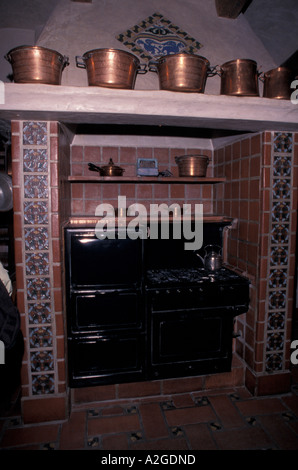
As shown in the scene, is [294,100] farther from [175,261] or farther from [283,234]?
[175,261]

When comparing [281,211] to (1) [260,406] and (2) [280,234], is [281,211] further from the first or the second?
(1) [260,406]

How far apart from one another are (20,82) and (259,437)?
9.13ft

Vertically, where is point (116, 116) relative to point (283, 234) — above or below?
above

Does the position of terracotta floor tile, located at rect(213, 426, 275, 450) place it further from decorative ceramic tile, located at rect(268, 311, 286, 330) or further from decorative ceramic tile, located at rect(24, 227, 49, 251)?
decorative ceramic tile, located at rect(24, 227, 49, 251)

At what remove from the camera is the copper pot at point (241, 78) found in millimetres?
1865

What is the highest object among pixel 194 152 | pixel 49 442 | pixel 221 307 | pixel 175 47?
pixel 175 47

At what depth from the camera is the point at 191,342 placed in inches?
94.6

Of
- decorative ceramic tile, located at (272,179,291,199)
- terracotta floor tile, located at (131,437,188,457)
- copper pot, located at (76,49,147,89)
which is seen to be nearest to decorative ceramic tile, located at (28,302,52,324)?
terracotta floor tile, located at (131,437,188,457)

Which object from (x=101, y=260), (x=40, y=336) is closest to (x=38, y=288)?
(x=40, y=336)

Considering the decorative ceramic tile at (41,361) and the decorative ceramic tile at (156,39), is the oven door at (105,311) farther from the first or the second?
the decorative ceramic tile at (156,39)

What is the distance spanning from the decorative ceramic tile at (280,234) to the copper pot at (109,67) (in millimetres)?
1541

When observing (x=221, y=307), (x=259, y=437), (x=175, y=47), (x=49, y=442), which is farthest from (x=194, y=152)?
(x=49, y=442)

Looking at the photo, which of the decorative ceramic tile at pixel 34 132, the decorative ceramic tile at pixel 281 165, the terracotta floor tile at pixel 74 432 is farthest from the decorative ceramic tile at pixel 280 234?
the terracotta floor tile at pixel 74 432

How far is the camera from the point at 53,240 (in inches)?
80.4
